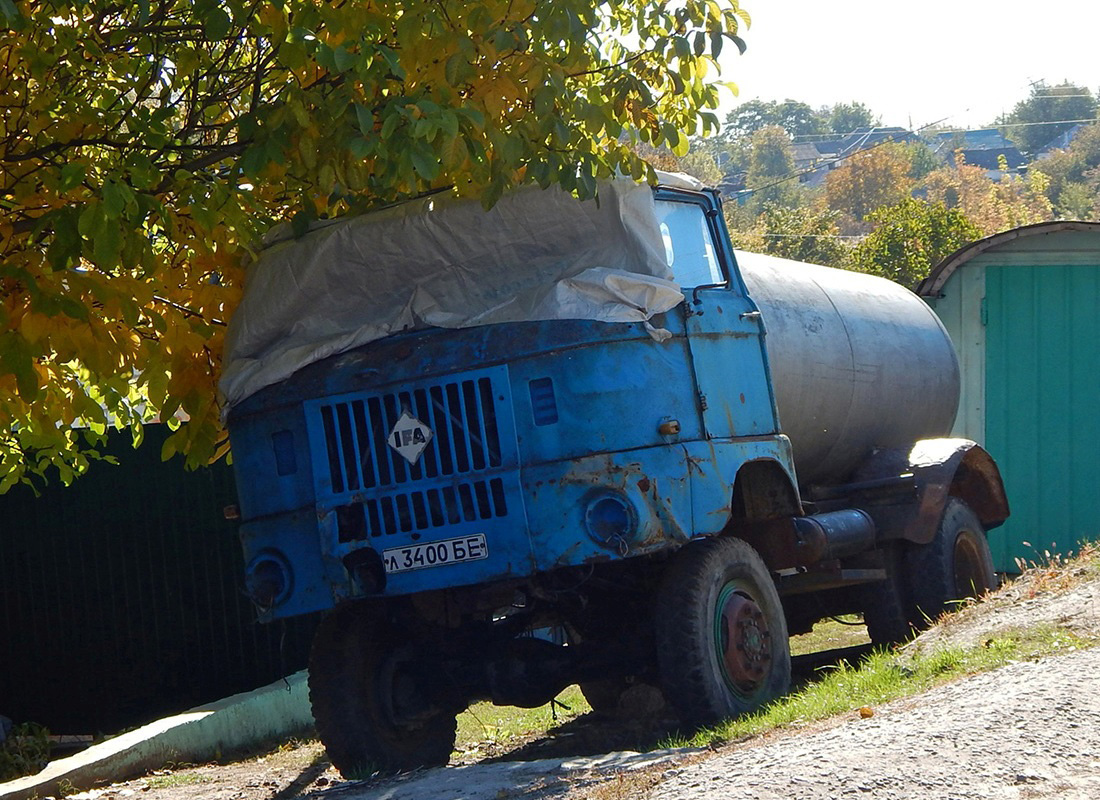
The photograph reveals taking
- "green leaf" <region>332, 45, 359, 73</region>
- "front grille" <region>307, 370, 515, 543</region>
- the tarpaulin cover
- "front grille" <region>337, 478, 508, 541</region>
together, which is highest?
"green leaf" <region>332, 45, 359, 73</region>

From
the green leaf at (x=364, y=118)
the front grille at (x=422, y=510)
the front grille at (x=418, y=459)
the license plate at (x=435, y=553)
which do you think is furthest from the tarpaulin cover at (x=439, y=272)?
the green leaf at (x=364, y=118)

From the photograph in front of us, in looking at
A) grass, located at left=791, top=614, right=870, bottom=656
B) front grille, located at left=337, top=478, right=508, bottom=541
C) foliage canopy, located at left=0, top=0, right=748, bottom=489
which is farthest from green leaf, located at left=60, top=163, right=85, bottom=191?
grass, located at left=791, top=614, right=870, bottom=656

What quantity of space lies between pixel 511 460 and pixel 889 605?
4.06 metres

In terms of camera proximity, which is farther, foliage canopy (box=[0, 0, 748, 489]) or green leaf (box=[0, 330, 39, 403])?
foliage canopy (box=[0, 0, 748, 489])

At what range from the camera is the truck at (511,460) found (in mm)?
6281

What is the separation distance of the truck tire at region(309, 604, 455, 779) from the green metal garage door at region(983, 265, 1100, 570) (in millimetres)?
7334

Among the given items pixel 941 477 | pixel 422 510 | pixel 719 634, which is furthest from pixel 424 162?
pixel 941 477

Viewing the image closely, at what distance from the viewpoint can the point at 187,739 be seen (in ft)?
28.3

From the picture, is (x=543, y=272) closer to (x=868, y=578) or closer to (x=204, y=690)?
(x=868, y=578)

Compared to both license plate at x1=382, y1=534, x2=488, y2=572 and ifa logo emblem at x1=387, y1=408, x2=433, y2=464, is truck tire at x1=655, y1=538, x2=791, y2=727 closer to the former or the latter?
license plate at x1=382, y1=534, x2=488, y2=572

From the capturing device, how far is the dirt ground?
4551 mm

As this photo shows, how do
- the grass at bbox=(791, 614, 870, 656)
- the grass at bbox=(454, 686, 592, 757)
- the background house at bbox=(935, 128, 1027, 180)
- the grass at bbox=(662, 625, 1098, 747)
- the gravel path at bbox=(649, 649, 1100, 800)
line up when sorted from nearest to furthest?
1. the gravel path at bbox=(649, 649, 1100, 800)
2. the grass at bbox=(662, 625, 1098, 747)
3. the grass at bbox=(454, 686, 592, 757)
4. the grass at bbox=(791, 614, 870, 656)
5. the background house at bbox=(935, 128, 1027, 180)

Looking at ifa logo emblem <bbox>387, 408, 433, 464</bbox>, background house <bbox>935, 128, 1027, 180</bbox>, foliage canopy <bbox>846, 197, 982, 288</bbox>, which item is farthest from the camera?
background house <bbox>935, 128, 1027, 180</bbox>

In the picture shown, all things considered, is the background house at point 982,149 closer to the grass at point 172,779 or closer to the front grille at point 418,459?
the grass at point 172,779
